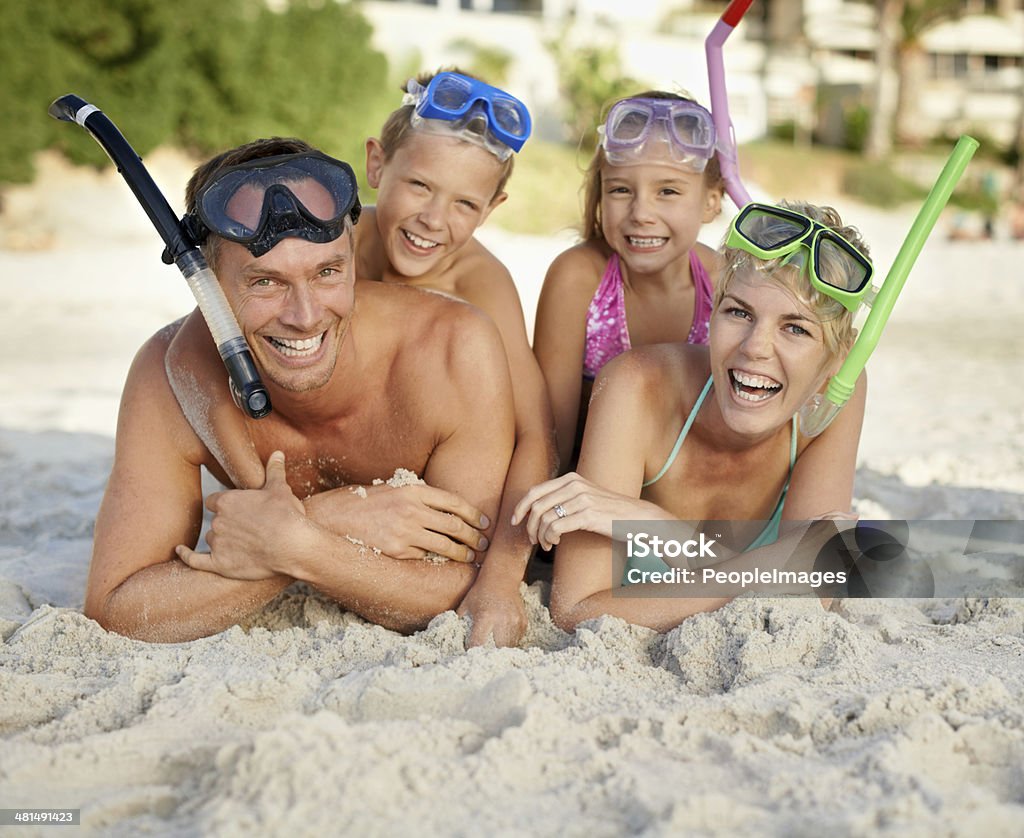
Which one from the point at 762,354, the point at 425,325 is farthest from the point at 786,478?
the point at 425,325

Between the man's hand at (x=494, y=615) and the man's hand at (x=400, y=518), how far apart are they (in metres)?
0.16

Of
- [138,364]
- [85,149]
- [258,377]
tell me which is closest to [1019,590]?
[258,377]

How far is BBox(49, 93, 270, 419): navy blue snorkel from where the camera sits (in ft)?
9.51

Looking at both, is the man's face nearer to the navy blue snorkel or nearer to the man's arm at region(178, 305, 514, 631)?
the navy blue snorkel

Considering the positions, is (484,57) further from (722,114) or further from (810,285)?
(810,285)

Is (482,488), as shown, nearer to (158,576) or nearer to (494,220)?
(158,576)

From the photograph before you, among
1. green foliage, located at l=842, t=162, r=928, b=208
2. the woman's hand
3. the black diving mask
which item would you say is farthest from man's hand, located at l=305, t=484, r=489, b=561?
green foliage, located at l=842, t=162, r=928, b=208

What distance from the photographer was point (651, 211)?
155 inches

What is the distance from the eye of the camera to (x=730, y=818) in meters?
2.01

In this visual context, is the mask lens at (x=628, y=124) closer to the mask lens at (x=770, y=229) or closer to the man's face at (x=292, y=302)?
the mask lens at (x=770, y=229)

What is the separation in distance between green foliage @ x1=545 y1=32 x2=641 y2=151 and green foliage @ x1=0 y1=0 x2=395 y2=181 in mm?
7385

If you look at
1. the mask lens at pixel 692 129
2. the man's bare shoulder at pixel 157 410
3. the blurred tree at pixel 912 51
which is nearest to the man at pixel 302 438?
the man's bare shoulder at pixel 157 410

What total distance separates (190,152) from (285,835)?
18.0m

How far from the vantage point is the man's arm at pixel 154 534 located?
121 inches
